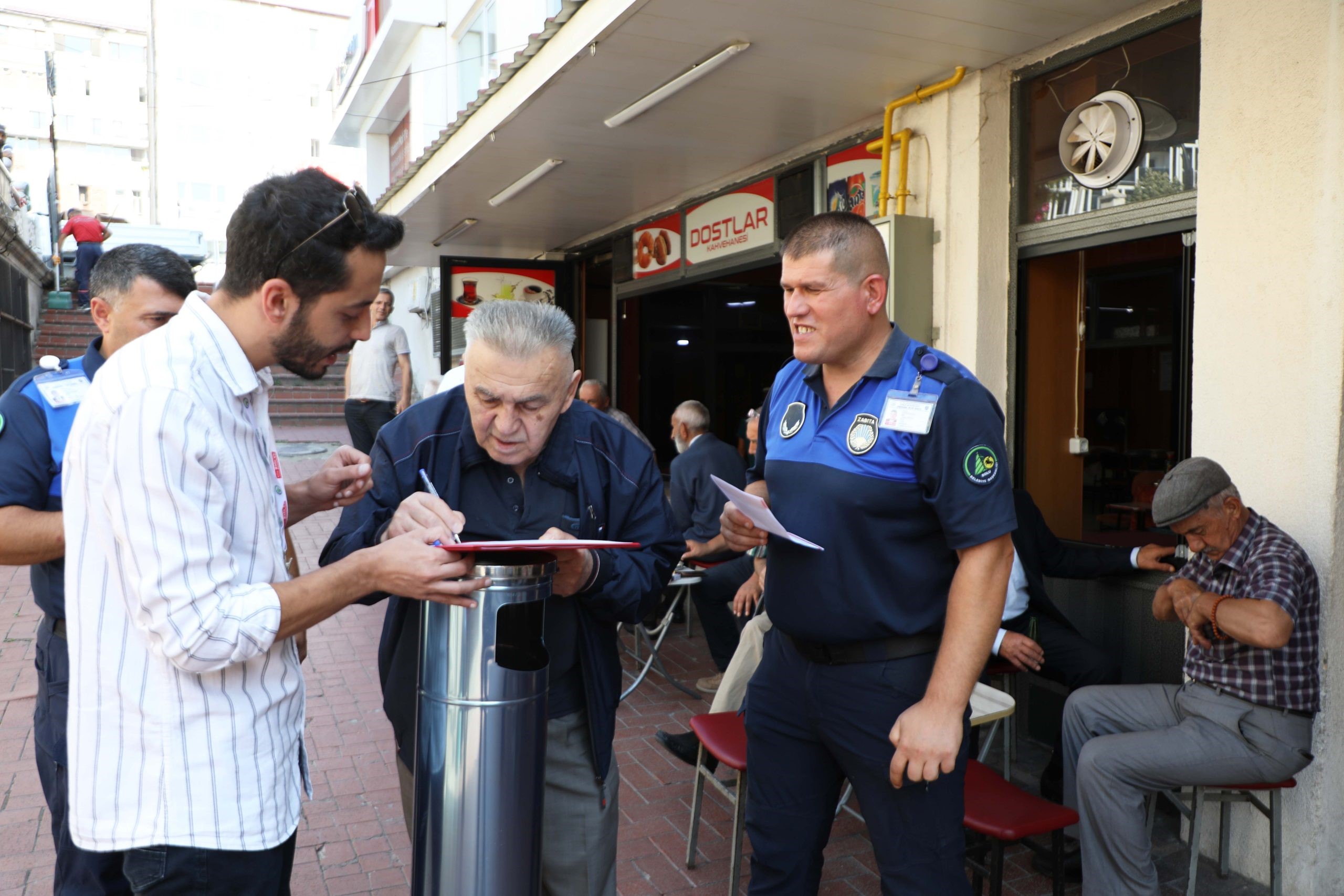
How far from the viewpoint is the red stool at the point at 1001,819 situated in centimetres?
265

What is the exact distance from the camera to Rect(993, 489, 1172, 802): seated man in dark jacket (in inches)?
148

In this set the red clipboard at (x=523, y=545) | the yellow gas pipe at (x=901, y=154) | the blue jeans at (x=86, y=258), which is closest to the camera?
the red clipboard at (x=523, y=545)

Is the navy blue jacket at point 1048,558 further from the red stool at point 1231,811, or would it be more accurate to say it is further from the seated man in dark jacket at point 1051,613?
the red stool at point 1231,811

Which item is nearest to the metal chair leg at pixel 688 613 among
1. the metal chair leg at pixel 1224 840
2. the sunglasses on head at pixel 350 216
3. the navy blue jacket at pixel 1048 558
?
the navy blue jacket at pixel 1048 558

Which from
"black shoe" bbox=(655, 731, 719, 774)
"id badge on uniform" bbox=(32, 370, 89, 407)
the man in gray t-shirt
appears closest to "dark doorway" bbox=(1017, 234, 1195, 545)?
"black shoe" bbox=(655, 731, 719, 774)

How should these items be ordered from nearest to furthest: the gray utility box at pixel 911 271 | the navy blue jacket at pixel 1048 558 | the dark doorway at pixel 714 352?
1. the navy blue jacket at pixel 1048 558
2. the gray utility box at pixel 911 271
3. the dark doorway at pixel 714 352

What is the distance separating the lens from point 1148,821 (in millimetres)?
3119

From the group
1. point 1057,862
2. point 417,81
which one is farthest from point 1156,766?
point 417,81

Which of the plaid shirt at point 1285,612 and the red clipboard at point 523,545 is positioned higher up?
the red clipboard at point 523,545

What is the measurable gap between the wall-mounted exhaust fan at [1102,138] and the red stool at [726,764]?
2842 millimetres

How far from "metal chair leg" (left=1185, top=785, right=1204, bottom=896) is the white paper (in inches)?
72.3

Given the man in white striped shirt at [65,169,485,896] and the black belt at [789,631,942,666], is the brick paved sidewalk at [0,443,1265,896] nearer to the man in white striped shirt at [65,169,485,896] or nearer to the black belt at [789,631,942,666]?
the black belt at [789,631,942,666]

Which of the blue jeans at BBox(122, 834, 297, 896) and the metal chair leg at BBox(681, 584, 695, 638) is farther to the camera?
the metal chair leg at BBox(681, 584, 695, 638)

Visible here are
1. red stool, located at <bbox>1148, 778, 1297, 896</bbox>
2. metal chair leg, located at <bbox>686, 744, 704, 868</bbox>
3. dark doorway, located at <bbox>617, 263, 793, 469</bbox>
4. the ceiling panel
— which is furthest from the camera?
dark doorway, located at <bbox>617, 263, 793, 469</bbox>
